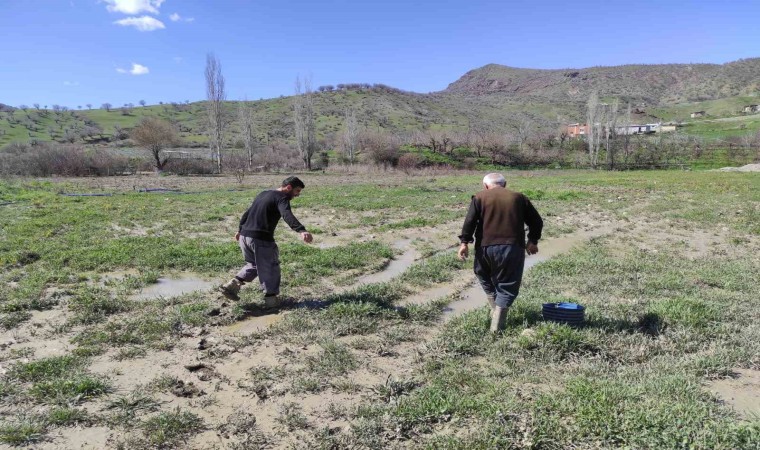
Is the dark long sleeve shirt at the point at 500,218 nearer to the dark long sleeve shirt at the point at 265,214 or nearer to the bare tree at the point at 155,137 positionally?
the dark long sleeve shirt at the point at 265,214

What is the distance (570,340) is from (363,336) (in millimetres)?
2517

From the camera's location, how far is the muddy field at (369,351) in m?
3.89

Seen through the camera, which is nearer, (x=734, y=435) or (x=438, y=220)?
(x=734, y=435)

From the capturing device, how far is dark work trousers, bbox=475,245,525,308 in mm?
5555

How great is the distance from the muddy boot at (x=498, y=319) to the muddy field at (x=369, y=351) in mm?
126

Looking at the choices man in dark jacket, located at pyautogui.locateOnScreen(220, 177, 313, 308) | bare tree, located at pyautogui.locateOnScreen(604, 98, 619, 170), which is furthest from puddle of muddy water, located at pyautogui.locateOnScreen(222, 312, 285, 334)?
bare tree, located at pyautogui.locateOnScreen(604, 98, 619, 170)

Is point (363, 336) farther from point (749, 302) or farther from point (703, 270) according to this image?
point (703, 270)

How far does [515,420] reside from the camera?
3.94 meters

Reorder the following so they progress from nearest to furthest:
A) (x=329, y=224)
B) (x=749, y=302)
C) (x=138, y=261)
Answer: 1. (x=749, y=302)
2. (x=138, y=261)
3. (x=329, y=224)

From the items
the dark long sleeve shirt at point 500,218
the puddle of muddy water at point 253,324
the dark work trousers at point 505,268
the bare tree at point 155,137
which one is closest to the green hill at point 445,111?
the bare tree at point 155,137

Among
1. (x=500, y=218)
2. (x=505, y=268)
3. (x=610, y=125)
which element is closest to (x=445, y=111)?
(x=610, y=125)

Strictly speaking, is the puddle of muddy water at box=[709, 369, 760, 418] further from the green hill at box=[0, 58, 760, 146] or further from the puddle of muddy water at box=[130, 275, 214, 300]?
the green hill at box=[0, 58, 760, 146]

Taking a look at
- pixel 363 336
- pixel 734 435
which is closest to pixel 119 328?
pixel 363 336

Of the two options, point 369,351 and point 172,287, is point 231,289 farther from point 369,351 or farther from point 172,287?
point 369,351
